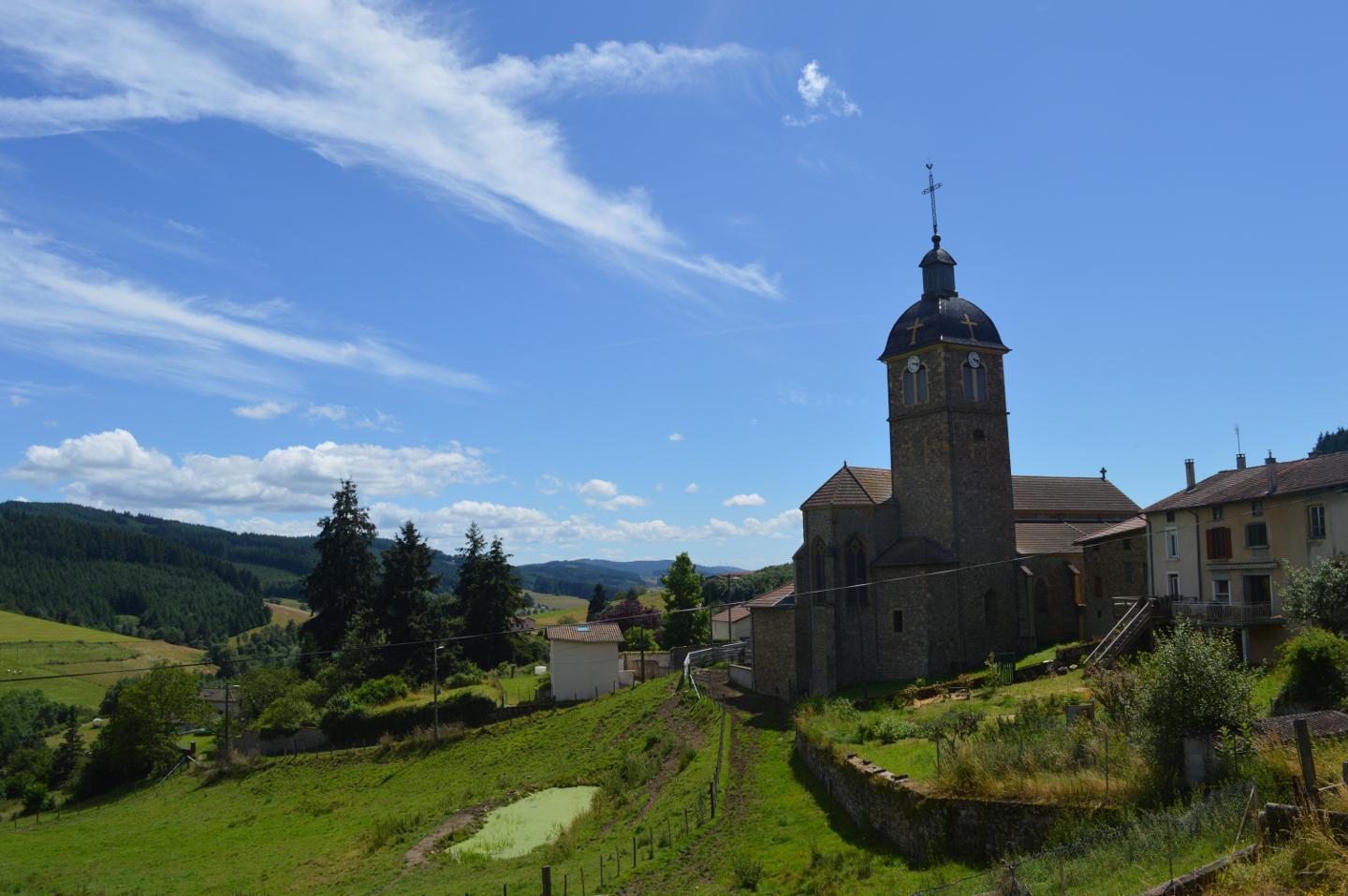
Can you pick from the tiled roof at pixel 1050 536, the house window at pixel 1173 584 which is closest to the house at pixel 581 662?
the tiled roof at pixel 1050 536

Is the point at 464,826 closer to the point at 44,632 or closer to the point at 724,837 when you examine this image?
the point at 724,837

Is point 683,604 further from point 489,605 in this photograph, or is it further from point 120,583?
point 120,583

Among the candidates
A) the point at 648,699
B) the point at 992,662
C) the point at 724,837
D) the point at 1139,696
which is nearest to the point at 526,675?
the point at 648,699

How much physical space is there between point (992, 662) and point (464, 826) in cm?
2014

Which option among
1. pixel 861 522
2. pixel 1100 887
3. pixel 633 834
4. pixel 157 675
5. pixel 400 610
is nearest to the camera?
pixel 1100 887

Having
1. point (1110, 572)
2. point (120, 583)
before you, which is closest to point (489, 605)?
point (1110, 572)

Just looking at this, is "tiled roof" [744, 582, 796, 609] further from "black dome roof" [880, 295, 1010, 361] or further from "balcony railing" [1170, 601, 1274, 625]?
"balcony railing" [1170, 601, 1274, 625]

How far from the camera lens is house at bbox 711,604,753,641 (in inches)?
2400

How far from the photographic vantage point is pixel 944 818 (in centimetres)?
1652

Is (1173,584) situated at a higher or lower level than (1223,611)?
higher

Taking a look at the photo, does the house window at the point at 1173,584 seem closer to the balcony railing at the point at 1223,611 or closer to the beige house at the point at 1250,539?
the beige house at the point at 1250,539

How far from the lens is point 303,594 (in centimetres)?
6091

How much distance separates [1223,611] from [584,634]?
29782 mm

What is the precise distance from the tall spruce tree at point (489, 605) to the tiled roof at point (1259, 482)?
39.8m
